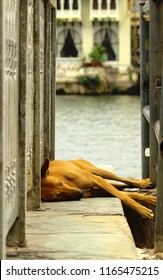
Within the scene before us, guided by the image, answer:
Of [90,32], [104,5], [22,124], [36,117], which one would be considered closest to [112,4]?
[104,5]

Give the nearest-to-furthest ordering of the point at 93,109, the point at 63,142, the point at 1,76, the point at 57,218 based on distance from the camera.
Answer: the point at 1,76
the point at 57,218
the point at 63,142
the point at 93,109

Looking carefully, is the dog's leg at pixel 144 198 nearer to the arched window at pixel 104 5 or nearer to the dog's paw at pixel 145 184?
the dog's paw at pixel 145 184

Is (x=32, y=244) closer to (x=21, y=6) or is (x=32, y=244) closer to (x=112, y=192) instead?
(x=21, y=6)

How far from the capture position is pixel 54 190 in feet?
34.9

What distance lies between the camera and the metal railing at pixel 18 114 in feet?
21.8

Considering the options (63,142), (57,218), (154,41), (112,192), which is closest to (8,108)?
(57,218)

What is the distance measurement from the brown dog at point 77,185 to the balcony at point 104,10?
85.9 m

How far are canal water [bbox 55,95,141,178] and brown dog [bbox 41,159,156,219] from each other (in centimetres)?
1728

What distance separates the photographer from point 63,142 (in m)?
48.5

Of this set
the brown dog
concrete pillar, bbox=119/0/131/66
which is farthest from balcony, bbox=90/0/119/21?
the brown dog

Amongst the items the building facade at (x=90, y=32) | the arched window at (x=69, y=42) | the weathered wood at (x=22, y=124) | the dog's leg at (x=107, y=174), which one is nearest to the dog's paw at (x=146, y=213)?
the dog's leg at (x=107, y=174)

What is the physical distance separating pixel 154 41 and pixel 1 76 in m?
6.13

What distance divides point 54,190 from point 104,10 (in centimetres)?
8877

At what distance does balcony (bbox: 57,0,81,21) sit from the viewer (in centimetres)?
9750
